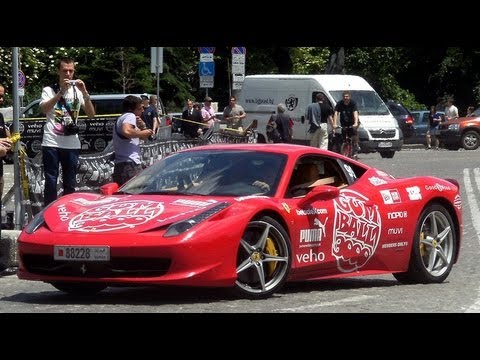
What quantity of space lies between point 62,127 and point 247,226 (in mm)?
4007

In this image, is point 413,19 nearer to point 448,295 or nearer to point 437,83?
point 448,295

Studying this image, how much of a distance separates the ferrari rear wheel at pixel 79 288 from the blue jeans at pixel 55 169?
10.0 feet

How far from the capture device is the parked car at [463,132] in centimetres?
4469

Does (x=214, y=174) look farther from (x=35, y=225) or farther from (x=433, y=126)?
(x=433, y=126)

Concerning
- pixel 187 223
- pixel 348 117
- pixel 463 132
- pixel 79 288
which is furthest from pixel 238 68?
pixel 187 223

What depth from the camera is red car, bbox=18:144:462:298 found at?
9141 millimetres

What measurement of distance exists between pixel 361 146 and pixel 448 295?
26.7 metres

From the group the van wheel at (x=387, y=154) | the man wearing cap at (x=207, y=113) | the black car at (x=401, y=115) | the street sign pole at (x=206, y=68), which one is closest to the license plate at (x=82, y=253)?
the street sign pole at (x=206, y=68)

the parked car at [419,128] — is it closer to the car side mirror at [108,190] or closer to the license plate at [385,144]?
the license plate at [385,144]

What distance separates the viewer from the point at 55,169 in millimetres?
12984

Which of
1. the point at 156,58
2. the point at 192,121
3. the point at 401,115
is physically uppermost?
the point at 156,58

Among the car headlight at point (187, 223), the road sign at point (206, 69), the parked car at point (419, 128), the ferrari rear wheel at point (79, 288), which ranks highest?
the road sign at point (206, 69)
